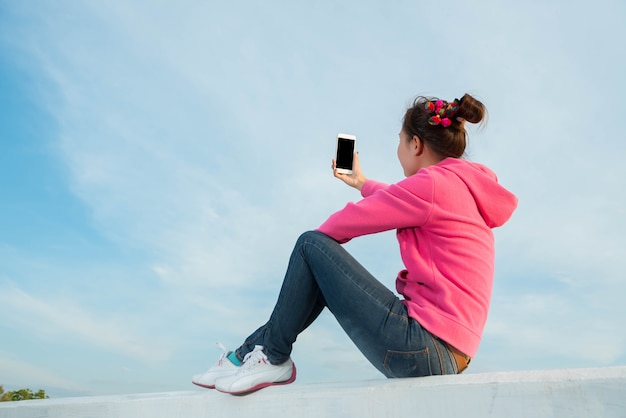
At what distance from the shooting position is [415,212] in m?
2.46

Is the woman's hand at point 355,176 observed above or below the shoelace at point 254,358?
above

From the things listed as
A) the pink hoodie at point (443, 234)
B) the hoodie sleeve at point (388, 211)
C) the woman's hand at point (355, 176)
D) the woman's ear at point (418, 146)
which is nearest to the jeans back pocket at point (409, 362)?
the pink hoodie at point (443, 234)

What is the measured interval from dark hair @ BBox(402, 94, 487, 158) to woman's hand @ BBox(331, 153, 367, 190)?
649mm

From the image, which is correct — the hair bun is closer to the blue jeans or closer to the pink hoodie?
the pink hoodie

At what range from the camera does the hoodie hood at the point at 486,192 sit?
2580 millimetres

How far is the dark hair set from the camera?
279cm

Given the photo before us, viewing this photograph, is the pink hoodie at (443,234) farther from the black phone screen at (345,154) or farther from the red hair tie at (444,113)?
the black phone screen at (345,154)

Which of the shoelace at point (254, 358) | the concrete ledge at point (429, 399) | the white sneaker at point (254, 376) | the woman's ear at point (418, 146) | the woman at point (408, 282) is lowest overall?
the concrete ledge at point (429, 399)

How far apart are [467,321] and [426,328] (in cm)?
19

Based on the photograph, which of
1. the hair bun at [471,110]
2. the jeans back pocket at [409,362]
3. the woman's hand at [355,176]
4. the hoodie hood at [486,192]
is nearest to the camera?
the jeans back pocket at [409,362]

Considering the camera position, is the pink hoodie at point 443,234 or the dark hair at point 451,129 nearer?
the pink hoodie at point 443,234

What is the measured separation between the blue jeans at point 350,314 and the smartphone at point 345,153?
3.28 ft

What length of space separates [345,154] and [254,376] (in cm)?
150

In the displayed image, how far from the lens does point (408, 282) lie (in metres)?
2.59
